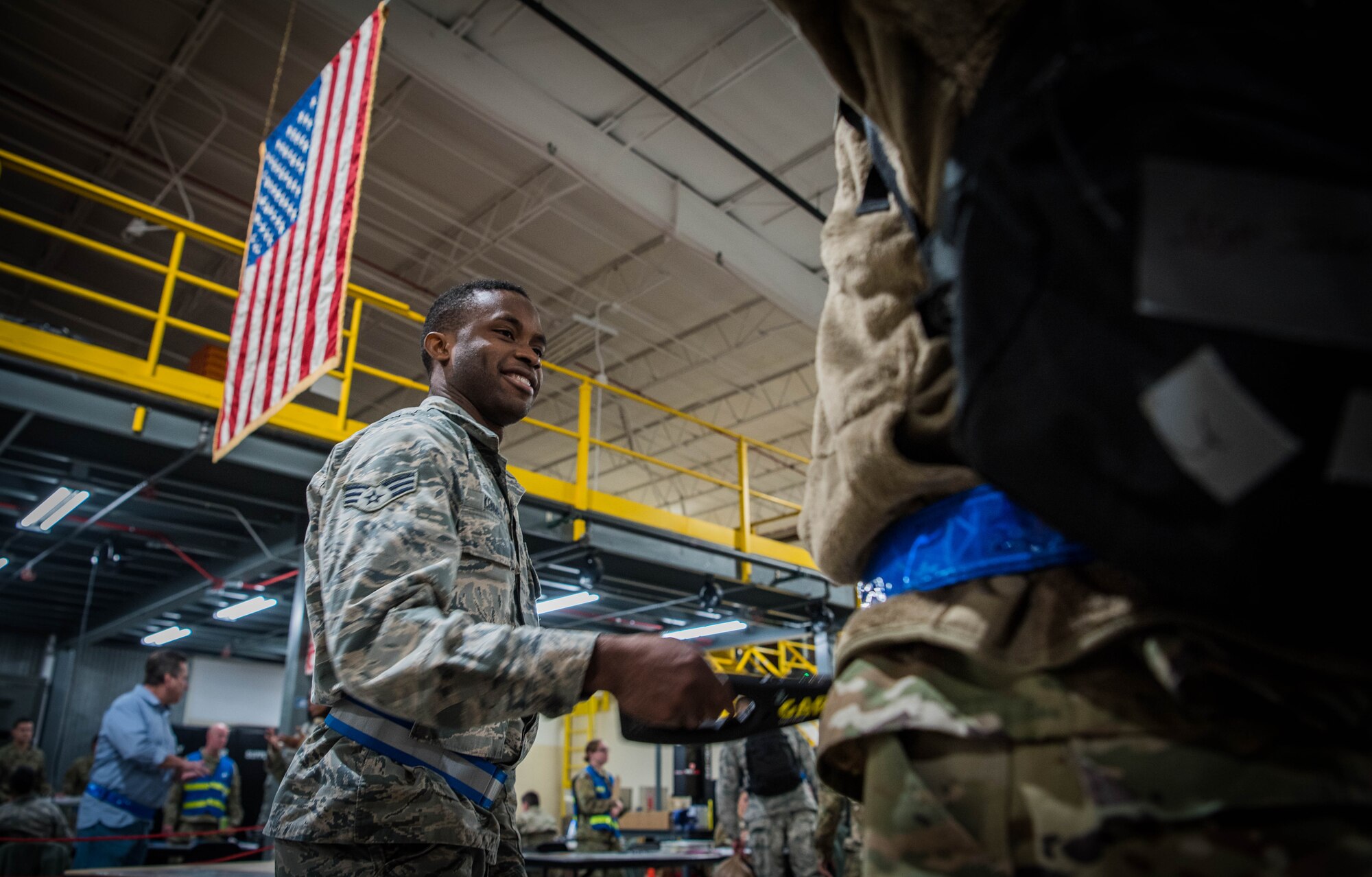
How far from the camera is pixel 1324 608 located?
60 cm

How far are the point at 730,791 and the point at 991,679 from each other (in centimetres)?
823

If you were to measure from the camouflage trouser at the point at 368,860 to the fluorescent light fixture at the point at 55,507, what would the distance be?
22.3 feet

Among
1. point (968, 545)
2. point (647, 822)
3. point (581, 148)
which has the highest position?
point (581, 148)

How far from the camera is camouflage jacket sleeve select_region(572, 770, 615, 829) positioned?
9.57 metres

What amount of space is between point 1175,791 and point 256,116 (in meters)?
11.7

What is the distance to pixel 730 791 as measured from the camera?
27.7ft

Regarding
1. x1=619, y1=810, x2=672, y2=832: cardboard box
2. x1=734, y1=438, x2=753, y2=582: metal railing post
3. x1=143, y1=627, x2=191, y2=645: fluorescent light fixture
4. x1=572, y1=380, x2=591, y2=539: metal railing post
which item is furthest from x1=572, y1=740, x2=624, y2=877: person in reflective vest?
x1=143, y1=627, x2=191, y2=645: fluorescent light fixture

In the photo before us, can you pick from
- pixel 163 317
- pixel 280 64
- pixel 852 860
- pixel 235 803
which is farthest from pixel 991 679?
pixel 235 803

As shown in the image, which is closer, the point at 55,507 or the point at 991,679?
the point at 991,679

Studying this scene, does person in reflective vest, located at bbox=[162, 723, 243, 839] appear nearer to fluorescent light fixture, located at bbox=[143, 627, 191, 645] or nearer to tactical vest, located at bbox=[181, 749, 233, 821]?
tactical vest, located at bbox=[181, 749, 233, 821]

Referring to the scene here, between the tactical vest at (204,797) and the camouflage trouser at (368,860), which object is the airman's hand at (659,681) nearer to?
the camouflage trouser at (368,860)

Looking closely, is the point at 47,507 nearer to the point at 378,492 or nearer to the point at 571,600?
the point at 571,600

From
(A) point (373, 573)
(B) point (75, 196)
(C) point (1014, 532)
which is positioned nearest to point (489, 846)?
(A) point (373, 573)

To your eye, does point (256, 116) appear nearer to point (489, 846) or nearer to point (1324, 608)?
point (489, 846)
